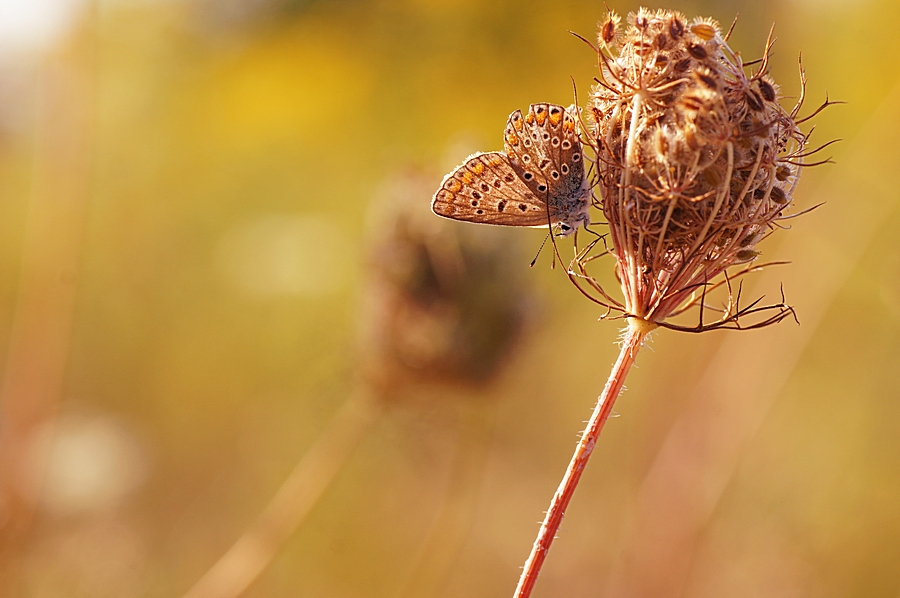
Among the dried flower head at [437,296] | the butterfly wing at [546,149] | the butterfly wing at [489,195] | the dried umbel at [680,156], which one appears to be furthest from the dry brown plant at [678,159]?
the dried flower head at [437,296]

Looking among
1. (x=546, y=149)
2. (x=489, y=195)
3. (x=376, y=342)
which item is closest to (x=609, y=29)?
(x=546, y=149)

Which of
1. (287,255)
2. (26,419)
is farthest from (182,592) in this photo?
(287,255)

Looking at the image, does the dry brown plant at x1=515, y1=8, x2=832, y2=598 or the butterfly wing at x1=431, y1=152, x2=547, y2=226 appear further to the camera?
the butterfly wing at x1=431, y1=152, x2=547, y2=226

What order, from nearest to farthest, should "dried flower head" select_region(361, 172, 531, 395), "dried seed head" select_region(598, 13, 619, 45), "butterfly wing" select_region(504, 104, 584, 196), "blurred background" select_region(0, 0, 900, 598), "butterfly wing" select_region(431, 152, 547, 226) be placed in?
"dried seed head" select_region(598, 13, 619, 45) < "butterfly wing" select_region(504, 104, 584, 196) < "butterfly wing" select_region(431, 152, 547, 226) < "dried flower head" select_region(361, 172, 531, 395) < "blurred background" select_region(0, 0, 900, 598)

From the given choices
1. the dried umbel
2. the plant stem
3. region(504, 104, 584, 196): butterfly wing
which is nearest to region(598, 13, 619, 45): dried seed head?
the dried umbel

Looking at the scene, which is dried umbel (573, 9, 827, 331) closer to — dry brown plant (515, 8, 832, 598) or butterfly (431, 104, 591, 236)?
dry brown plant (515, 8, 832, 598)

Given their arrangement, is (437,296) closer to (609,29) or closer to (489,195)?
(489,195)

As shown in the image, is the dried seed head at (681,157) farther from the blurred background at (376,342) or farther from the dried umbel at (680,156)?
the blurred background at (376,342)
